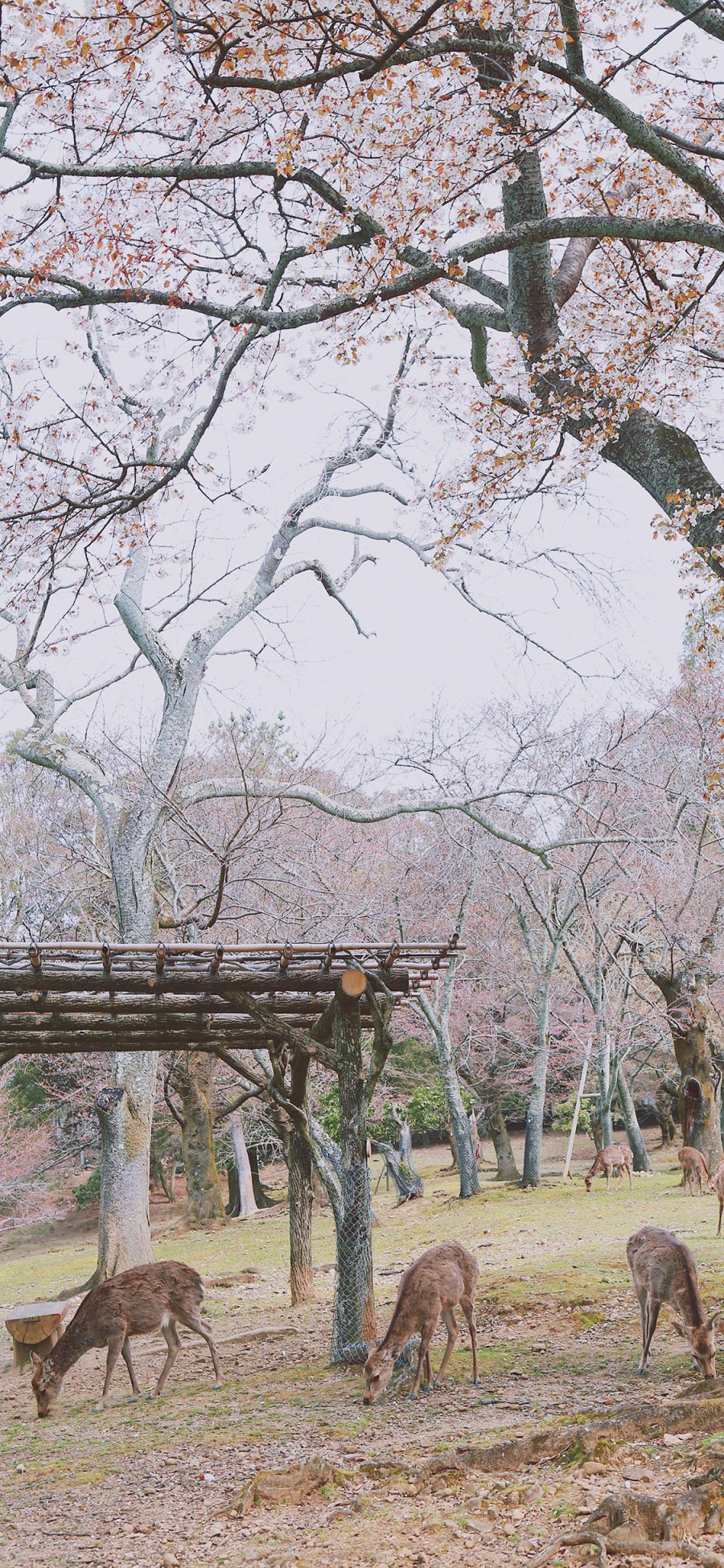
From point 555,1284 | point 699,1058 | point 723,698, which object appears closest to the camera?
point 555,1284

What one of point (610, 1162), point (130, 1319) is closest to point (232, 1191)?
point (610, 1162)

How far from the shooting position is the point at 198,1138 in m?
22.4

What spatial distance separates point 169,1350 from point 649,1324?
12.5 feet

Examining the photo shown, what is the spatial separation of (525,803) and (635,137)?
1616 cm

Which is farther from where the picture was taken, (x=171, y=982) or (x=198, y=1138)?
(x=198, y=1138)

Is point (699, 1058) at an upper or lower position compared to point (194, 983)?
lower

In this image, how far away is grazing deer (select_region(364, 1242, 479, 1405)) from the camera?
287 inches

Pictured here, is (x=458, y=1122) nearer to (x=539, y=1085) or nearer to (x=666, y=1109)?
(x=539, y=1085)

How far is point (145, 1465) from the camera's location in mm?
6445

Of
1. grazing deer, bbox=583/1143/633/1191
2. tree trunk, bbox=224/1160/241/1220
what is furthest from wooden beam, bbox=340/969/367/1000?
tree trunk, bbox=224/1160/241/1220

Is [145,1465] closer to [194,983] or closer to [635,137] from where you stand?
[194,983]

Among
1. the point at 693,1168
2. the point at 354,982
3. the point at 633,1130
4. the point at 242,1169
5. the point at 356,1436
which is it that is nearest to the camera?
the point at 356,1436

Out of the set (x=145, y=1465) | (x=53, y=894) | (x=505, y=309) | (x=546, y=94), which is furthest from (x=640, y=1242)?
(x=53, y=894)

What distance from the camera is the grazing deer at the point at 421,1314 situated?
23.9 ft
